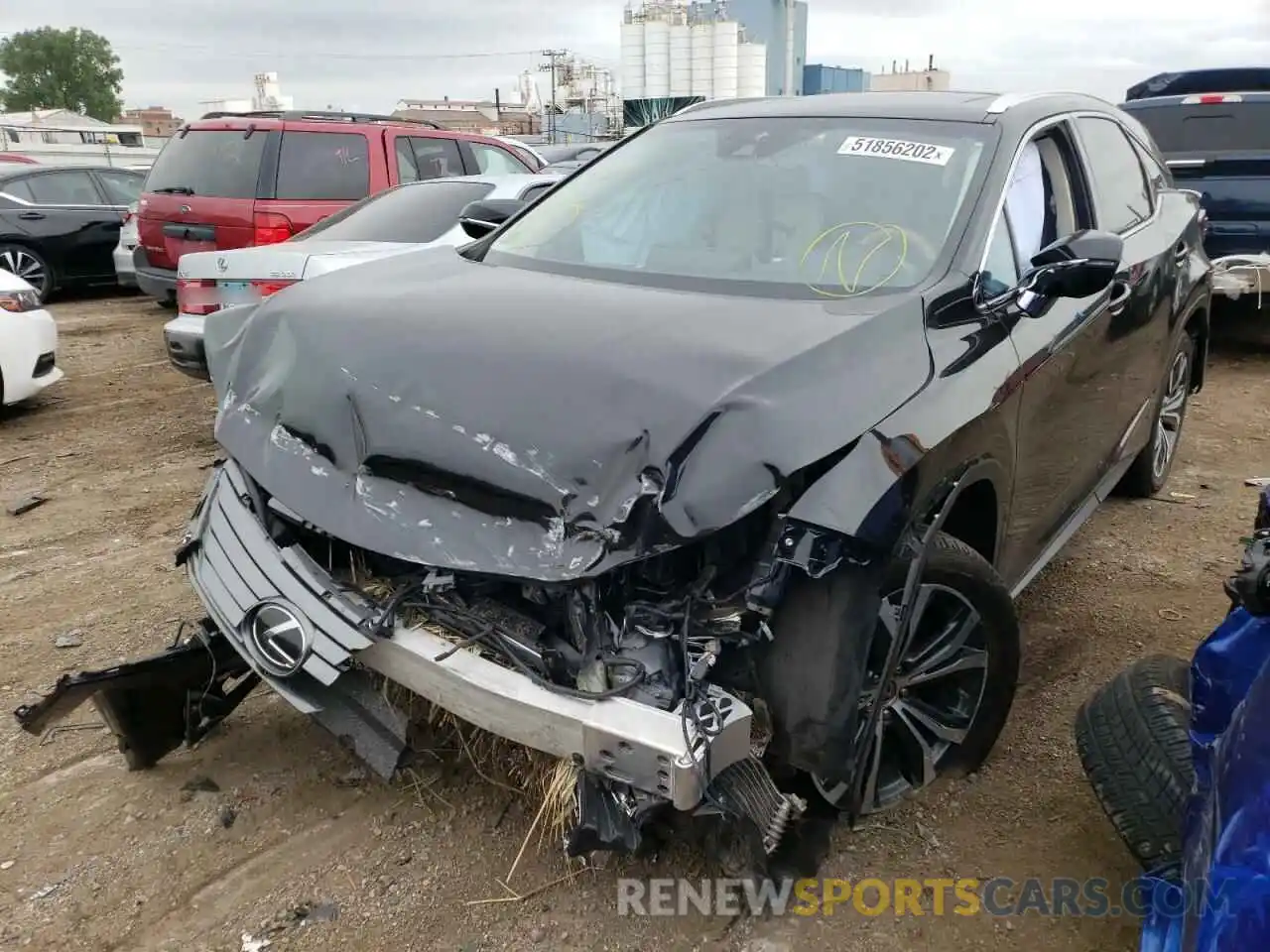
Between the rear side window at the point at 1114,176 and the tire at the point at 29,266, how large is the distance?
10435mm

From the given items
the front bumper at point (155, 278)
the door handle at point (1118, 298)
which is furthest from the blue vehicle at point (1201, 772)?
the front bumper at point (155, 278)

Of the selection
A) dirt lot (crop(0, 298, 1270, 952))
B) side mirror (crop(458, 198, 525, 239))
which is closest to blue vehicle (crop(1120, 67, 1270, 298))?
dirt lot (crop(0, 298, 1270, 952))

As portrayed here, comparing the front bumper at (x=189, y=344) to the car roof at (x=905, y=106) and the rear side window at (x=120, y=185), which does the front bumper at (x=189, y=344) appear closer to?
the car roof at (x=905, y=106)

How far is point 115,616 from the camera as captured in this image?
12.7ft

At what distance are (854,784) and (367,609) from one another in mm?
1209

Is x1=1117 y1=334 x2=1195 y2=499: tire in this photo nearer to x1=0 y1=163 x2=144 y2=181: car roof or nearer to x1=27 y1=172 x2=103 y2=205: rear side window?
x1=27 y1=172 x2=103 y2=205: rear side window

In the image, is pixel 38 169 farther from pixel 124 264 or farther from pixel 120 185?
pixel 124 264

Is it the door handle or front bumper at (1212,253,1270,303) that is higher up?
the door handle

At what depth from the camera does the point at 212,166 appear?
7.82 meters

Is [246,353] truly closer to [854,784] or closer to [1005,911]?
[854,784]

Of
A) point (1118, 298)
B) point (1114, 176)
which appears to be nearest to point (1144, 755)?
point (1118, 298)

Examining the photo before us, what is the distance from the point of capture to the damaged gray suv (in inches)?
82.3

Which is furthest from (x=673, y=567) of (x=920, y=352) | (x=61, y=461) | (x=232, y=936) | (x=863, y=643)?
(x=61, y=461)

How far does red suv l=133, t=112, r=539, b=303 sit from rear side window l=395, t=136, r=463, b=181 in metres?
0.02
